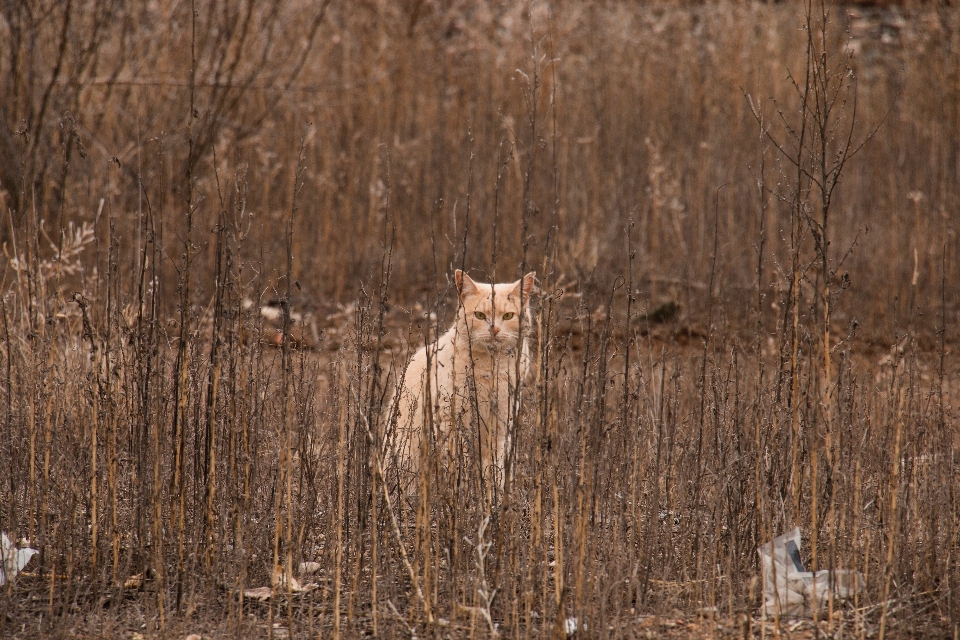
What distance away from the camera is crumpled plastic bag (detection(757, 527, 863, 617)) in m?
2.72

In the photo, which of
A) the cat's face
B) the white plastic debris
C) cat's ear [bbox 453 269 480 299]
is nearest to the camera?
the white plastic debris

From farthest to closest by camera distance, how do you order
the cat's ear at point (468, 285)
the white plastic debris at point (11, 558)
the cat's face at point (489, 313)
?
1. the cat's face at point (489, 313)
2. the cat's ear at point (468, 285)
3. the white plastic debris at point (11, 558)

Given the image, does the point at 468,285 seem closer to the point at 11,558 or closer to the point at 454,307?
the point at 454,307

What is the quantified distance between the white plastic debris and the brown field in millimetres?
62

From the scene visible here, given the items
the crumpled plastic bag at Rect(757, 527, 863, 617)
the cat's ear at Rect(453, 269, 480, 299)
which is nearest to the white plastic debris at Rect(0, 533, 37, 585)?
the cat's ear at Rect(453, 269, 480, 299)

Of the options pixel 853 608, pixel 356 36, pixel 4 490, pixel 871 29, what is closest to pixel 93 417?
pixel 4 490

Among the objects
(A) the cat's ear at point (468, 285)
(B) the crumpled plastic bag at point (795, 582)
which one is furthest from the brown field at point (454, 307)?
(A) the cat's ear at point (468, 285)

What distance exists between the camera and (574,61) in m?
9.02

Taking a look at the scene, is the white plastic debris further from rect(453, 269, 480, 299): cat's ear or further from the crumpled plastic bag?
the crumpled plastic bag

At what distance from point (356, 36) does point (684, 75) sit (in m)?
2.97

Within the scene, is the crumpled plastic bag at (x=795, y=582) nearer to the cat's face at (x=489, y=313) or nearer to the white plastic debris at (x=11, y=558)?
the cat's face at (x=489, y=313)

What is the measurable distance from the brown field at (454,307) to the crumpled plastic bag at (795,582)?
6cm

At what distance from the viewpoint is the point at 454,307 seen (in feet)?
19.5

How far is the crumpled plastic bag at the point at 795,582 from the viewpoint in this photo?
2721mm
